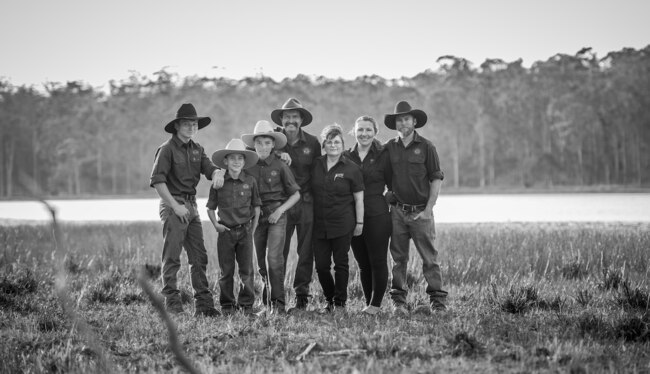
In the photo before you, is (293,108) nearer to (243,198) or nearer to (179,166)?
(243,198)

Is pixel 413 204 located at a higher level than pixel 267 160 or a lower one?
lower

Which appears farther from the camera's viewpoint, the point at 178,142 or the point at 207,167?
the point at 207,167

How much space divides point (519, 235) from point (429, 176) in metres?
5.99

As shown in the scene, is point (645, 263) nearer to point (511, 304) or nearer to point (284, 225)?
point (511, 304)

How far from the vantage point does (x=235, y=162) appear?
6.53 metres

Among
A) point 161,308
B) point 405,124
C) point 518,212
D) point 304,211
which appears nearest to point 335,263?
point 304,211

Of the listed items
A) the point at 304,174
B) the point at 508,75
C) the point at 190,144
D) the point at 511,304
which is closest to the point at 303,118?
the point at 304,174

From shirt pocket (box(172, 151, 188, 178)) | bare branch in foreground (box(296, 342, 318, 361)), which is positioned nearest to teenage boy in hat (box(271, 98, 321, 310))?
shirt pocket (box(172, 151, 188, 178))

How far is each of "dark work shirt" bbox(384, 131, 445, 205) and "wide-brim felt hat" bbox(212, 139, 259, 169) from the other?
1.58 metres

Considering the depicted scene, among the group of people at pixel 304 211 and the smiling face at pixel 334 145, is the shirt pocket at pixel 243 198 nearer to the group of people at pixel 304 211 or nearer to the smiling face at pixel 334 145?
the group of people at pixel 304 211

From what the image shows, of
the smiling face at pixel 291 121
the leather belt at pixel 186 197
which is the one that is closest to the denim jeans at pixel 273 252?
the leather belt at pixel 186 197

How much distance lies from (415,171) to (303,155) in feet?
4.36

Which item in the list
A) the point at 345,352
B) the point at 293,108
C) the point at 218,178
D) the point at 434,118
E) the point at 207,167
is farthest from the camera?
the point at 434,118

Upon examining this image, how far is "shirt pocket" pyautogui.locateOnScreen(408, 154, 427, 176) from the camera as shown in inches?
259
